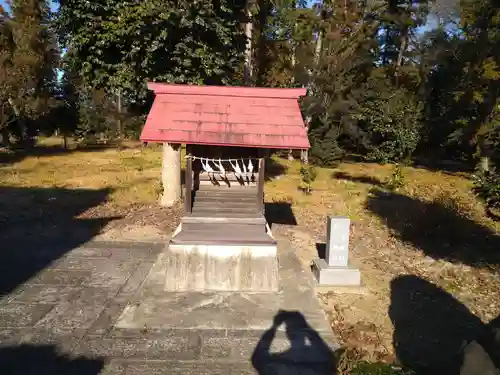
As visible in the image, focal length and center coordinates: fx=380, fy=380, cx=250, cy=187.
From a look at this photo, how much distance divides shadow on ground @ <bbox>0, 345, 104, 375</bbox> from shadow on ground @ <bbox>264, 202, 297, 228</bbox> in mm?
7245

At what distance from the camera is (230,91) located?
23.6 feet

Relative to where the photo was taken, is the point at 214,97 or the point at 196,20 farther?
the point at 196,20

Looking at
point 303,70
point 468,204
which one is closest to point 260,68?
point 303,70

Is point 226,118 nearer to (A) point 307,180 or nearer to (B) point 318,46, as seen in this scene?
(A) point 307,180

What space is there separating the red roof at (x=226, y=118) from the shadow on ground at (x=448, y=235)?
17.5 ft

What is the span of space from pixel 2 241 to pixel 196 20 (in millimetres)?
7524

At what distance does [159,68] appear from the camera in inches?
427

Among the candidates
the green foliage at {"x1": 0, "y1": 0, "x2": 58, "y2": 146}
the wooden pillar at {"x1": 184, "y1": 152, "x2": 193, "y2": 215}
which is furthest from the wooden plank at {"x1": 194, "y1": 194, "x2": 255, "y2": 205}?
the green foliage at {"x1": 0, "y1": 0, "x2": 58, "y2": 146}

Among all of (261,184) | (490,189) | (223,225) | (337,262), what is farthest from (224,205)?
(490,189)

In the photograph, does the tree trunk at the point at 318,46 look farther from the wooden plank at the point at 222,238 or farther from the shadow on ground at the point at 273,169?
the wooden plank at the point at 222,238

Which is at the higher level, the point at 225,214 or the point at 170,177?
the point at 225,214

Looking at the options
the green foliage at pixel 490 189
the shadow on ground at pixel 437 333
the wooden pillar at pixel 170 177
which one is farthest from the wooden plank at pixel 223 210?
the green foliage at pixel 490 189

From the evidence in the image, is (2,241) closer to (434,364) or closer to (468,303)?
(434,364)

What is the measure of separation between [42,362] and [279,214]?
8.81m
